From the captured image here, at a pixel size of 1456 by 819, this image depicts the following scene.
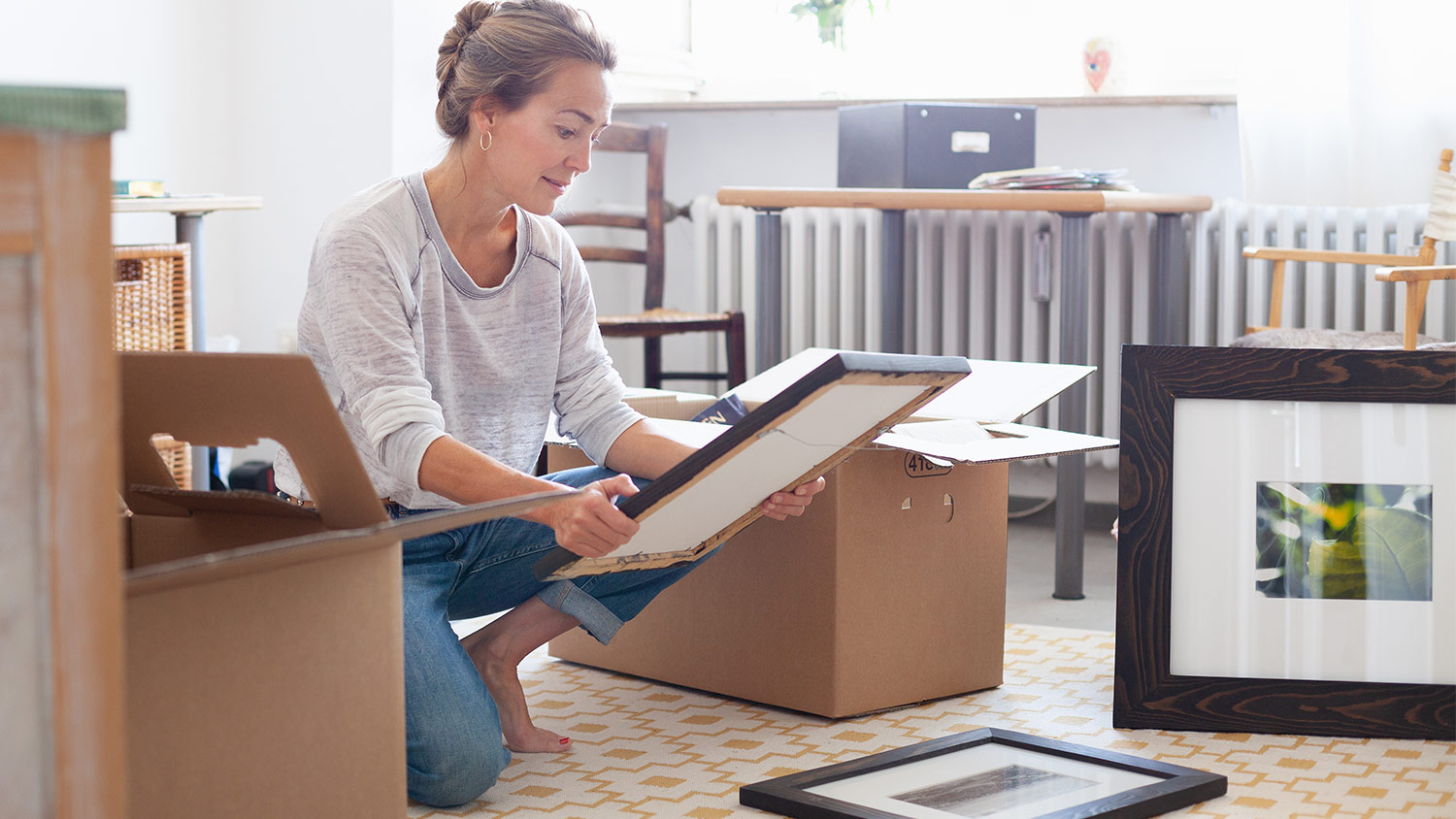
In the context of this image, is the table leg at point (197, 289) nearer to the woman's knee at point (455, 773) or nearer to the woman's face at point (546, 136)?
the woman's face at point (546, 136)

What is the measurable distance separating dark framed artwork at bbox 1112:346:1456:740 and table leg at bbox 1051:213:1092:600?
74 centimetres

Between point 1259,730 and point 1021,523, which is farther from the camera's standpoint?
point 1021,523

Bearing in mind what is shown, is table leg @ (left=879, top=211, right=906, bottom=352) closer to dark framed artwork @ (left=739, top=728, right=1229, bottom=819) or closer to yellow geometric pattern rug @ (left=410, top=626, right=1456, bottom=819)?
yellow geometric pattern rug @ (left=410, top=626, right=1456, bottom=819)

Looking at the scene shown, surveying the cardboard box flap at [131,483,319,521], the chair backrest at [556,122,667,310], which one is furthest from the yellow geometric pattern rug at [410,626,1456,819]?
the chair backrest at [556,122,667,310]

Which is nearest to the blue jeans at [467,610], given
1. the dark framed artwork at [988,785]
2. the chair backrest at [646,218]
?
the dark framed artwork at [988,785]

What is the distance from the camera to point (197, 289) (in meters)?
2.39

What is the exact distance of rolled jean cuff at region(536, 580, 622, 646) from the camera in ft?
4.88

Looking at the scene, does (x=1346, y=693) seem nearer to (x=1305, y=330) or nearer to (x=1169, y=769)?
(x=1169, y=769)

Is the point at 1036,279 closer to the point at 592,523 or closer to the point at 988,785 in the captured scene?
the point at 988,785

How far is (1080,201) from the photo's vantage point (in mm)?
2320

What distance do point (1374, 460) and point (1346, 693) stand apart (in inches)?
9.3

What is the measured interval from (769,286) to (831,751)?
53.4 inches

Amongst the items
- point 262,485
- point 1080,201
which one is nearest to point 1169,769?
point 1080,201

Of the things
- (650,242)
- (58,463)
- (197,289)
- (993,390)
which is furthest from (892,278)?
(58,463)
